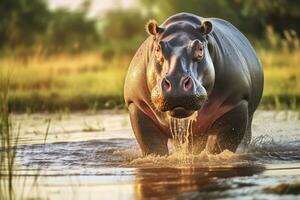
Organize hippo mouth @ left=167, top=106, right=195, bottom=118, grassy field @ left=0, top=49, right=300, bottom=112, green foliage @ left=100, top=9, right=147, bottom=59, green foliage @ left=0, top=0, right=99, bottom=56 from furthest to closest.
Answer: green foliage @ left=100, top=9, right=147, bottom=59 → green foliage @ left=0, top=0, right=99, bottom=56 → grassy field @ left=0, top=49, right=300, bottom=112 → hippo mouth @ left=167, top=106, right=195, bottom=118

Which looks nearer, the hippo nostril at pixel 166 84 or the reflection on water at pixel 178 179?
the reflection on water at pixel 178 179

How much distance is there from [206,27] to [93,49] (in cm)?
3335

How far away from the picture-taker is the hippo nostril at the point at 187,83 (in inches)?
259

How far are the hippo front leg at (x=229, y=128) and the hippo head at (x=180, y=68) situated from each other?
424 millimetres

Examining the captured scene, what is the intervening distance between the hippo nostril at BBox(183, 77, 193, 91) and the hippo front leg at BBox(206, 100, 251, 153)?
3.57 ft

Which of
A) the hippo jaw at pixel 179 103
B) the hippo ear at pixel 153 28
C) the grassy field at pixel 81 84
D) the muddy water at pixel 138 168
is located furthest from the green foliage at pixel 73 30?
the hippo jaw at pixel 179 103

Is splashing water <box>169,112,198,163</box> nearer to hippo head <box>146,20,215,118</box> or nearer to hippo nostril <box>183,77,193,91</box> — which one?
hippo head <box>146,20,215,118</box>

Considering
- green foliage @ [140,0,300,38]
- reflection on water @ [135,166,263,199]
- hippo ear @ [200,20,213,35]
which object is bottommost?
reflection on water @ [135,166,263,199]

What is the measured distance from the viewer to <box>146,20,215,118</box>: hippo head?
6594 mm

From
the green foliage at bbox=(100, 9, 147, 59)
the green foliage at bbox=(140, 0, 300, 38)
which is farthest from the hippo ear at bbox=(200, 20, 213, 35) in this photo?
the green foliage at bbox=(100, 9, 147, 59)

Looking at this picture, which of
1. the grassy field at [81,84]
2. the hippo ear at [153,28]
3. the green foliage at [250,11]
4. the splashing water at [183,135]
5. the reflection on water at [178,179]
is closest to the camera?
the reflection on water at [178,179]

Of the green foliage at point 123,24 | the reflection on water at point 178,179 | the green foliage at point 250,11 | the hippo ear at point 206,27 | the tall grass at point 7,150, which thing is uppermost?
the green foliage at point 123,24

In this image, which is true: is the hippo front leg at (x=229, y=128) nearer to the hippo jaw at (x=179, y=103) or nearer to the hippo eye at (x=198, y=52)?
the hippo eye at (x=198, y=52)

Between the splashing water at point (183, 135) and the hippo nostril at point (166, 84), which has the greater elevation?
the hippo nostril at point (166, 84)
